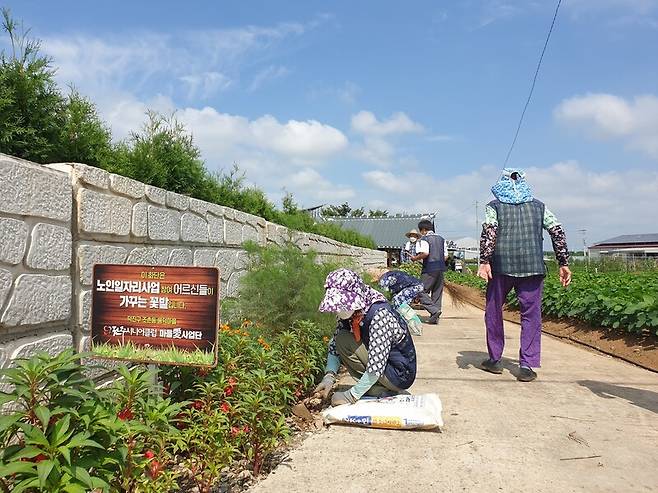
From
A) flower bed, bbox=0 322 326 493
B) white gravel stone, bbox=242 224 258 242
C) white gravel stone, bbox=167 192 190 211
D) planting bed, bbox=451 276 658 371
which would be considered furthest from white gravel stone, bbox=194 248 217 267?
planting bed, bbox=451 276 658 371

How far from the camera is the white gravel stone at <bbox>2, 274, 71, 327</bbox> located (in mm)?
2501

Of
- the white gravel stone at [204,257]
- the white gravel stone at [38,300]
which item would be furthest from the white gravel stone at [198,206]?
the white gravel stone at [38,300]

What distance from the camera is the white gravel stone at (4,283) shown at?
2.42 m

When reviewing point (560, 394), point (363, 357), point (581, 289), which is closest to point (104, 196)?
point (363, 357)

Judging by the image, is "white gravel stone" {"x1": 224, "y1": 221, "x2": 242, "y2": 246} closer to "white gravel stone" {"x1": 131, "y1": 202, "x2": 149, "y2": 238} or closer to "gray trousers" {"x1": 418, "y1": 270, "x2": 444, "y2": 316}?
"white gravel stone" {"x1": 131, "y1": 202, "x2": 149, "y2": 238}

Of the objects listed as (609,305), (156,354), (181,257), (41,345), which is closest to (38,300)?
(41,345)

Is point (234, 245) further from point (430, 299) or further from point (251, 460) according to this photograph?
point (430, 299)

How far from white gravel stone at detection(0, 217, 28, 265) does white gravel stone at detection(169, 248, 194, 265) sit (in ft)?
5.49

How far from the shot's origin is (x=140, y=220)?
3730 millimetres

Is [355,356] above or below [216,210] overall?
below

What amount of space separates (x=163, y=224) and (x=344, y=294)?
1675 millimetres

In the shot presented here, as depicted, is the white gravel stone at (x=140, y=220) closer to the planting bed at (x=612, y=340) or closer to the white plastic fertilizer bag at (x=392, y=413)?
the white plastic fertilizer bag at (x=392, y=413)

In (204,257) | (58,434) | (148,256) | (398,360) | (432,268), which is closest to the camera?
(58,434)

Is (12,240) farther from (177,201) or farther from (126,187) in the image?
(177,201)
